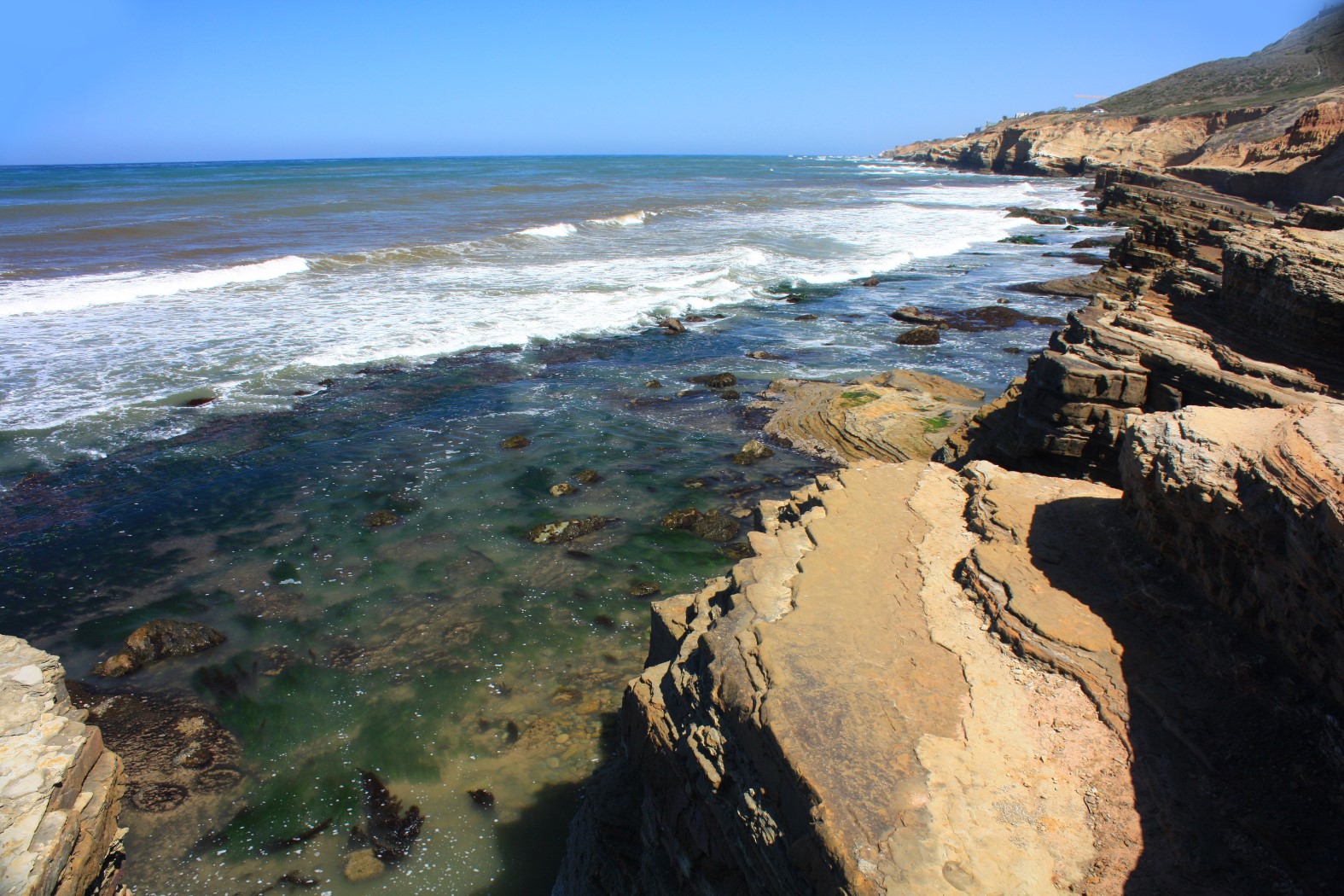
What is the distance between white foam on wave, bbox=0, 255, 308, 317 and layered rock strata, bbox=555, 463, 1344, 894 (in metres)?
19.2

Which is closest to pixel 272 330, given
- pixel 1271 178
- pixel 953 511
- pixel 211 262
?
pixel 211 262

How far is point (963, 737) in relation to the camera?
3.10m

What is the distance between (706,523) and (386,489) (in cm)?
404

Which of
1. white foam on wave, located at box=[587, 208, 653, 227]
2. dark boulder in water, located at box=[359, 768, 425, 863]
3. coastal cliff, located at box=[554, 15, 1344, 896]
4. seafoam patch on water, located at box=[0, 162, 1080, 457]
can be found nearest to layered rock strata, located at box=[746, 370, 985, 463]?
coastal cliff, located at box=[554, 15, 1344, 896]

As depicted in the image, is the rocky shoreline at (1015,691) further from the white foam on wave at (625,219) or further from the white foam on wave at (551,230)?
the white foam on wave at (625,219)

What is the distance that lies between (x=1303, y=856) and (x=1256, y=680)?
29.9 inches

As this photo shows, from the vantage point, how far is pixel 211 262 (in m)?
22.3

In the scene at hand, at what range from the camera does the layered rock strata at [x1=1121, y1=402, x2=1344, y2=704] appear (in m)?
2.82

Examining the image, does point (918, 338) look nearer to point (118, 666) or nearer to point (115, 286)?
point (118, 666)

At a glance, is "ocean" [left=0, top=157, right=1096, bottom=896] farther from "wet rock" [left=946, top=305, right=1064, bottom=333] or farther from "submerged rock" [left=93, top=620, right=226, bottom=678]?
A: "wet rock" [left=946, top=305, right=1064, bottom=333]

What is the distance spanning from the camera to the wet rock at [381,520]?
838cm

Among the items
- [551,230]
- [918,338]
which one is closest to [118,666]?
[918,338]

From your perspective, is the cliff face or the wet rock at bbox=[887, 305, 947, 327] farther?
the cliff face

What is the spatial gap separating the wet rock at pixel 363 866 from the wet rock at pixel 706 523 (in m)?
4.49
